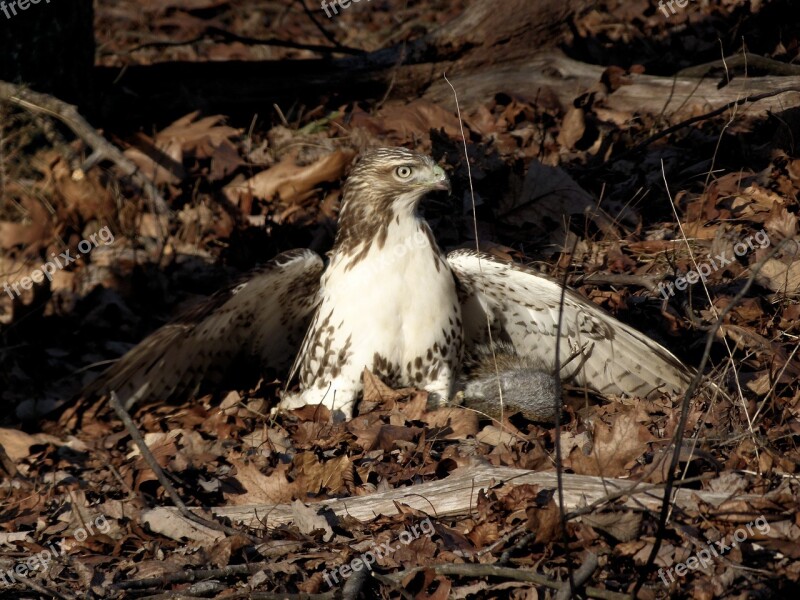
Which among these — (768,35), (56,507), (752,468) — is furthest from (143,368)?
(768,35)

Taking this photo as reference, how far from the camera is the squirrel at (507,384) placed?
15.9 feet

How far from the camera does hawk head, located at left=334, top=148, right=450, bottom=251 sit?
15.4 ft

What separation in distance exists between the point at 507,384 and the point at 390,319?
2.41 ft

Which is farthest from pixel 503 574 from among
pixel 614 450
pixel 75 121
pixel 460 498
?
pixel 75 121

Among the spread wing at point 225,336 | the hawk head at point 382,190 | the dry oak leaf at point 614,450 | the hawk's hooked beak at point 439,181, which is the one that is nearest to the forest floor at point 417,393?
the dry oak leaf at point 614,450

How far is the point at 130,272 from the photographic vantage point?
7117 millimetres

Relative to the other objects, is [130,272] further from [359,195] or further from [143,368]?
[359,195]

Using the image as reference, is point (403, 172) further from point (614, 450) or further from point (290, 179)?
point (290, 179)

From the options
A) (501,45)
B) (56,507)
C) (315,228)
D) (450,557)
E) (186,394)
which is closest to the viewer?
(450,557)

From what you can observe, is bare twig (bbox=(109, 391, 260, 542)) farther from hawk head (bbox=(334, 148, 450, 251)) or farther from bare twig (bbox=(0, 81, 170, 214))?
bare twig (bbox=(0, 81, 170, 214))

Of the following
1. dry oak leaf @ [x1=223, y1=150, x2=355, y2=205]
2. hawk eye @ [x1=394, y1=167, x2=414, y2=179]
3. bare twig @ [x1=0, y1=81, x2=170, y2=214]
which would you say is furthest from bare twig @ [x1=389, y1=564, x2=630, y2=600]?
dry oak leaf @ [x1=223, y1=150, x2=355, y2=205]

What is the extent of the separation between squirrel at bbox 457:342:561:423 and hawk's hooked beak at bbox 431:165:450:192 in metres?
1.00

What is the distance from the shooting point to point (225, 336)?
546 cm

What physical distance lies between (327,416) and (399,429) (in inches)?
20.7
